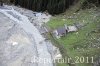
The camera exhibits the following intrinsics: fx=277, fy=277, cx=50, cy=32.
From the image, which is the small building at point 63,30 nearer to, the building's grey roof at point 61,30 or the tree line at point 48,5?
the building's grey roof at point 61,30

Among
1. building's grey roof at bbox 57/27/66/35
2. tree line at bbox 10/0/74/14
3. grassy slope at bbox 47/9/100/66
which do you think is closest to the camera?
grassy slope at bbox 47/9/100/66

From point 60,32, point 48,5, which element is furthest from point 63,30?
point 48,5

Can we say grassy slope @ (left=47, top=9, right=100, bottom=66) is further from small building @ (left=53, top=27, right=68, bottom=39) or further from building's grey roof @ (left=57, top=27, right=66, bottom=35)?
building's grey roof @ (left=57, top=27, right=66, bottom=35)

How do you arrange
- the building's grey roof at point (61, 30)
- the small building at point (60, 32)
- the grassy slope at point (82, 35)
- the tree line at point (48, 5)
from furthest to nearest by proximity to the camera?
1. the tree line at point (48, 5)
2. the building's grey roof at point (61, 30)
3. the small building at point (60, 32)
4. the grassy slope at point (82, 35)

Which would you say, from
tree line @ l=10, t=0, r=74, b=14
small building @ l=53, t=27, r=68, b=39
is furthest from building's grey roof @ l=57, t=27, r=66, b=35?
tree line @ l=10, t=0, r=74, b=14

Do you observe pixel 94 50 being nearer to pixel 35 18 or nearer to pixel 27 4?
pixel 35 18

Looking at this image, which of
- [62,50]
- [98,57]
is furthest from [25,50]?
[98,57]

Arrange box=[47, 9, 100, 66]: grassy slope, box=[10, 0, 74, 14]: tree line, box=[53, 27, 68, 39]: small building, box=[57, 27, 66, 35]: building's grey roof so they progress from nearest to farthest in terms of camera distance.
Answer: box=[47, 9, 100, 66]: grassy slope
box=[53, 27, 68, 39]: small building
box=[57, 27, 66, 35]: building's grey roof
box=[10, 0, 74, 14]: tree line

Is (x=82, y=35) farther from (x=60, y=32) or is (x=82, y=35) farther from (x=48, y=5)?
(x=48, y=5)

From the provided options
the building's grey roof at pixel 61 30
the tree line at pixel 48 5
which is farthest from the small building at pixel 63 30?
the tree line at pixel 48 5
